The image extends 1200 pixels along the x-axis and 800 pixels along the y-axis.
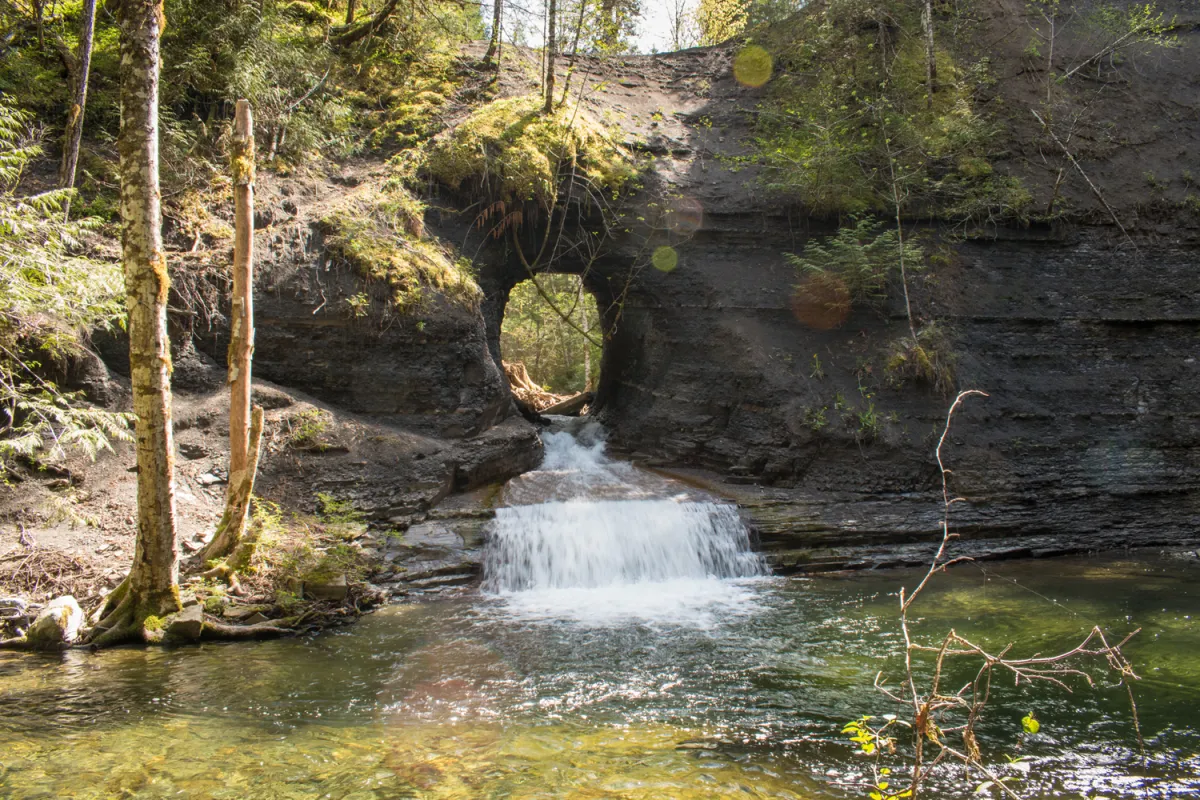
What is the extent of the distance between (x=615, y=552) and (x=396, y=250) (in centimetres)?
631

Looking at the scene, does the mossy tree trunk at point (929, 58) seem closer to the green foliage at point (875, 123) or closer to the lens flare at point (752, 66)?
the green foliage at point (875, 123)

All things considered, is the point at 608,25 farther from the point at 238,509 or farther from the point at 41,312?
the point at 238,509

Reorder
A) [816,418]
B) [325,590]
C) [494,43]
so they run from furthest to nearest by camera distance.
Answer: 1. [494,43]
2. [816,418]
3. [325,590]

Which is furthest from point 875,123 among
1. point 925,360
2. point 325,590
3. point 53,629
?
point 53,629

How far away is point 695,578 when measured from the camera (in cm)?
1073

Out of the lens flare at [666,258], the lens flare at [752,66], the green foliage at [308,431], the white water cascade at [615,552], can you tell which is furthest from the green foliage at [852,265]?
the green foliage at [308,431]

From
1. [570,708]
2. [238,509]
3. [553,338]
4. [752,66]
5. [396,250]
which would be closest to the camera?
[570,708]

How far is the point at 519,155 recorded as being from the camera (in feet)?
45.7

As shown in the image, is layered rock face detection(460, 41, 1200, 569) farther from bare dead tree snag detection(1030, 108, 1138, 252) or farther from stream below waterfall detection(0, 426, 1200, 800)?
stream below waterfall detection(0, 426, 1200, 800)

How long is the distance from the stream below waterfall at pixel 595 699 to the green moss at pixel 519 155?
25.0 feet

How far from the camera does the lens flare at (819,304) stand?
1448 cm

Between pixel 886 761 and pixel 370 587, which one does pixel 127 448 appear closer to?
pixel 370 587

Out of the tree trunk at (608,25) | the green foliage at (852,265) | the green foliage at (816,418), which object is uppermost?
the tree trunk at (608,25)

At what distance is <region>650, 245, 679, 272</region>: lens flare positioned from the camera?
1512cm
